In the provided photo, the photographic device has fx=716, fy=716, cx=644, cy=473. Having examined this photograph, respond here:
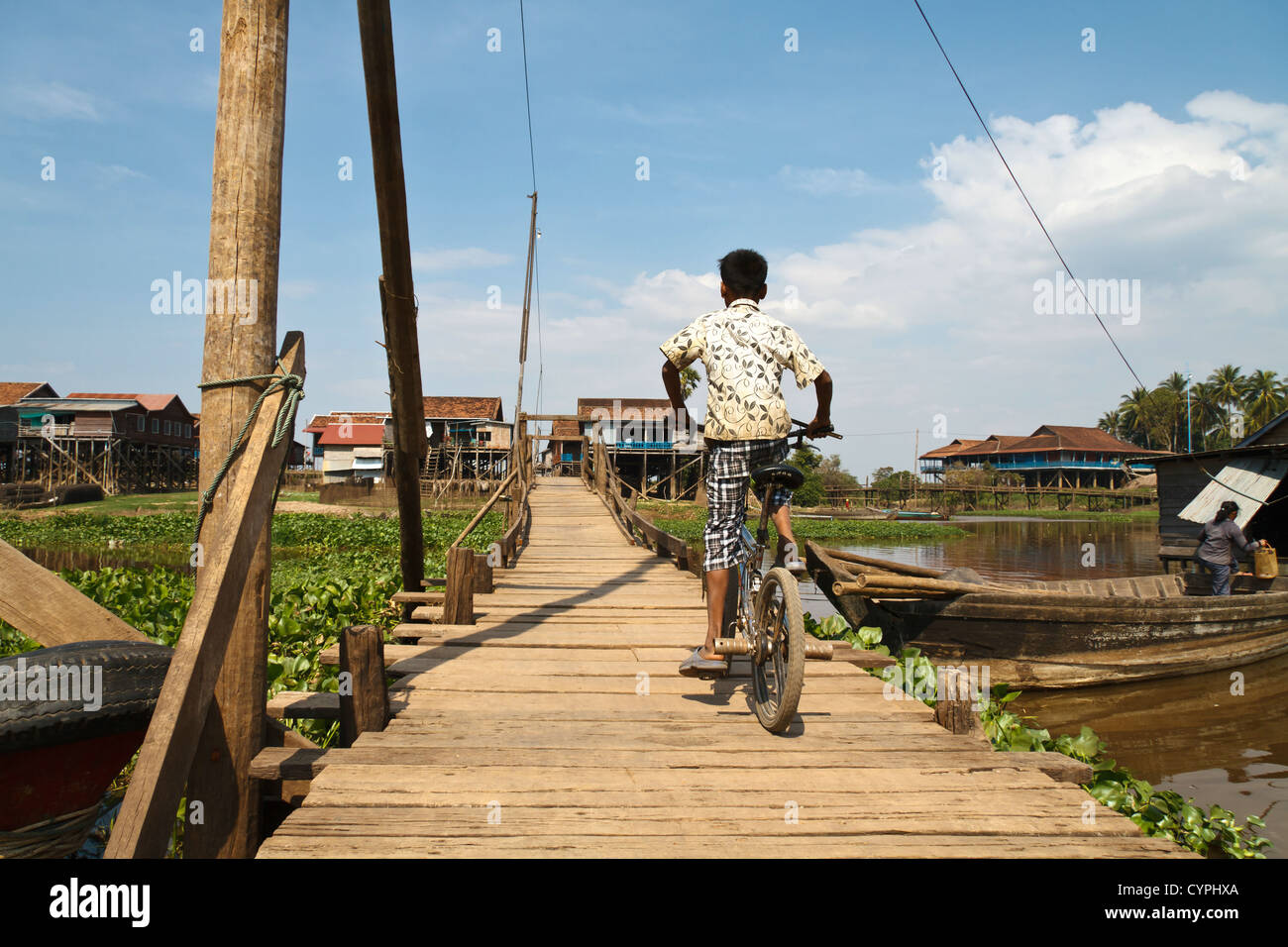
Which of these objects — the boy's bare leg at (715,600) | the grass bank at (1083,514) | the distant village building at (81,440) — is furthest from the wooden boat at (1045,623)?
the grass bank at (1083,514)

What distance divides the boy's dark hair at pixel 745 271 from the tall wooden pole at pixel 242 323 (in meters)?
2.02

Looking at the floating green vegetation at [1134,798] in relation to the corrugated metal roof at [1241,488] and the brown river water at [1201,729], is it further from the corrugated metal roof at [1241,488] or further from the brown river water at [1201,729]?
the corrugated metal roof at [1241,488]

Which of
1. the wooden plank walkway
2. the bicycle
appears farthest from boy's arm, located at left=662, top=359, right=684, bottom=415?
the wooden plank walkway

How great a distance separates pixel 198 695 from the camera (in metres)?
1.98

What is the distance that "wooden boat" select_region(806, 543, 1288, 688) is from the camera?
8.27 meters

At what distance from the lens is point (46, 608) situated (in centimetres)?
276

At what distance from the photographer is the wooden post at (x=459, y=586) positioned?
495cm

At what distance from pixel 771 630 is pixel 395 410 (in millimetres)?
2940

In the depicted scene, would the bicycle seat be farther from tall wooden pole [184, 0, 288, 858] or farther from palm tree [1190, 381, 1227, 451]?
palm tree [1190, 381, 1227, 451]

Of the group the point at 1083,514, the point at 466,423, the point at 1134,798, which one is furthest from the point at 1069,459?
the point at 1134,798

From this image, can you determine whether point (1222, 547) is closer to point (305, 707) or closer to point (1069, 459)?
point (305, 707)

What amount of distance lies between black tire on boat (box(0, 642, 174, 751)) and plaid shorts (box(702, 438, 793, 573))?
2283 millimetres

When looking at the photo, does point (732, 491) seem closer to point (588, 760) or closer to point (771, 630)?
point (771, 630)
